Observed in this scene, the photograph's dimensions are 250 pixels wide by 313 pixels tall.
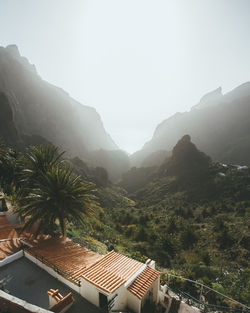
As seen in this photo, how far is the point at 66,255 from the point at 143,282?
398 centimetres

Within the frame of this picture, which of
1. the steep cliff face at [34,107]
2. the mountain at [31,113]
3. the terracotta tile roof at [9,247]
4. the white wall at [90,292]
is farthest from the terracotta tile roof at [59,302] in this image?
the steep cliff face at [34,107]

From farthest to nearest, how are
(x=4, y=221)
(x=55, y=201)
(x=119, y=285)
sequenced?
Answer: (x=4, y=221), (x=55, y=201), (x=119, y=285)

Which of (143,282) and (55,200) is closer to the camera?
(143,282)

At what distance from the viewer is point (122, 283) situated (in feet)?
17.0

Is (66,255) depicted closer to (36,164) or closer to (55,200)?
(55,200)

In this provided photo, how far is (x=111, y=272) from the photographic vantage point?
5793 millimetres

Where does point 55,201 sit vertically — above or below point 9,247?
above

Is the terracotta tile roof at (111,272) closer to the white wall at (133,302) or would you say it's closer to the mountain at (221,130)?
the white wall at (133,302)

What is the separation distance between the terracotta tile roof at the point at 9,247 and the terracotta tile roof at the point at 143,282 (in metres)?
6.06

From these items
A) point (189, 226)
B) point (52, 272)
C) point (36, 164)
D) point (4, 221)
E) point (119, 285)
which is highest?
point (36, 164)

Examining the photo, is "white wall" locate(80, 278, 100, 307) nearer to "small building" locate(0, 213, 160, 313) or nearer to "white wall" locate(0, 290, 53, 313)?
"small building" locate(0, 213, 160, 313)

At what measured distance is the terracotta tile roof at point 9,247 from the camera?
24.7 feet

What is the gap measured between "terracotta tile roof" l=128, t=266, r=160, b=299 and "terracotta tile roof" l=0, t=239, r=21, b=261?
6.06 metres

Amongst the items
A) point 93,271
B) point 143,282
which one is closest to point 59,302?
Answer: point 93,271
